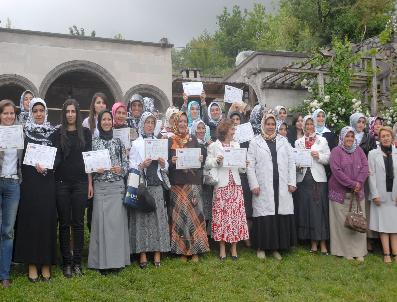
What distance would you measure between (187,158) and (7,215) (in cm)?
235

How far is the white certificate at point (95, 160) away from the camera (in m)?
5.57

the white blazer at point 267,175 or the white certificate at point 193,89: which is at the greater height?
the white certificate at point 193,89

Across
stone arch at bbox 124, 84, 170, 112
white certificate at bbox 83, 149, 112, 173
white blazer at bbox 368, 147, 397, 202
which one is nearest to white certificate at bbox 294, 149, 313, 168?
white blazer at bbox 368, 147, 397, 202

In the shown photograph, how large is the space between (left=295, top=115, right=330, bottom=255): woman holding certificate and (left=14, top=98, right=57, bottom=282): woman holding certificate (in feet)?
12.2

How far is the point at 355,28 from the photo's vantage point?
75.7 ft

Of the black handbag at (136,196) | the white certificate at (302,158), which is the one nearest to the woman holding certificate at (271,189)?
the white certificate at (302,158)

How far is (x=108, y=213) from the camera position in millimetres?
5809

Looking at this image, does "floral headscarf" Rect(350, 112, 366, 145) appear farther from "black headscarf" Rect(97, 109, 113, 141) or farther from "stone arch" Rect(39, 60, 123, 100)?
"stone arch" Rect(39, 60, 123, 100)

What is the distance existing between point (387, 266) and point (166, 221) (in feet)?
11.1

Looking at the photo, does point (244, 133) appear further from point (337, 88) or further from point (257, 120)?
point (337, 88)

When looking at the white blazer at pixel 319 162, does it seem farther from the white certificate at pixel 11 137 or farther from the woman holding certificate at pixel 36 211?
the white certificate at pixel 11 137

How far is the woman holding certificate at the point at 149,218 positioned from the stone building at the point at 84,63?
9.01m

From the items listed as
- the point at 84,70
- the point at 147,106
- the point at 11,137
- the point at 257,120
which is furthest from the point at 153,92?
the point at 11,137

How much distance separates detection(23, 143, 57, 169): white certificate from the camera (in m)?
5.28
